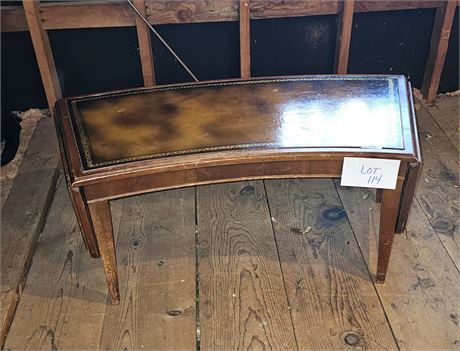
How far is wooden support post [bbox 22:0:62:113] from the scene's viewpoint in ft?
5.54

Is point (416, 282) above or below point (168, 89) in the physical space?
below

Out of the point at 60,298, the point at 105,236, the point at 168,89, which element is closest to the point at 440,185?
the point at 168,89

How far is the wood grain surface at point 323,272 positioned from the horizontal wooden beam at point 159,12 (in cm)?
65

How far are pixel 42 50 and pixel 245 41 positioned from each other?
746 millimetres

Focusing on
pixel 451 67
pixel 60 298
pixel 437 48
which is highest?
pixel 437 48

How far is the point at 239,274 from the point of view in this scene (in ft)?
4.57

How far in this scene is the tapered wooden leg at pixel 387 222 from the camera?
46.9 inches

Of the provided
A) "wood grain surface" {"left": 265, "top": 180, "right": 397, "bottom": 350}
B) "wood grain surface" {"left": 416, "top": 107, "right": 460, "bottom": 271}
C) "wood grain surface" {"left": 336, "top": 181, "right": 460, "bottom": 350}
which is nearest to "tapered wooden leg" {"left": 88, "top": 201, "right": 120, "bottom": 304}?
"wood grain surface" {"left": 265, "top": 180, "right": 397, "bottom": 350}

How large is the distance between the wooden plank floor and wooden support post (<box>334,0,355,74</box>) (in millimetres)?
526

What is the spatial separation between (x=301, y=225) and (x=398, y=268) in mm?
321

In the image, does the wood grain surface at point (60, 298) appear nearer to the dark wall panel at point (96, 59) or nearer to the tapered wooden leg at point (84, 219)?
the tapered wooden leg at point (84, 219)

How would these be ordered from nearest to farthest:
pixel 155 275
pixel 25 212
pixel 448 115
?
pixel 155 275 → pixel 25 212 → pixel 448 115

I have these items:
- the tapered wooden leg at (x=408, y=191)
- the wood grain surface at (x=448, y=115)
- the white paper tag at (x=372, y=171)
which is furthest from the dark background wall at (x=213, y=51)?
the white paper tag at (x=372, y=171)

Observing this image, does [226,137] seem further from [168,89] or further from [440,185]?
[440,185]
